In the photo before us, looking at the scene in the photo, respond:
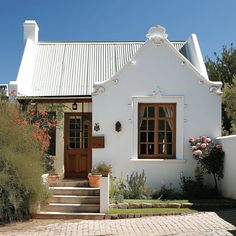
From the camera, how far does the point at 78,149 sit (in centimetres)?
1628

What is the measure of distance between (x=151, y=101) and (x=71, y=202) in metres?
4.60

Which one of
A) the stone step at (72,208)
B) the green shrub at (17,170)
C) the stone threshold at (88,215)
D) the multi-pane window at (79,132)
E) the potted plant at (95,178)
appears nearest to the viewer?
the green shrub at (17,170)

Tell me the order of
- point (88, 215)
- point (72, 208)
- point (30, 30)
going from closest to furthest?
1. point (88, 215)
2. point (72, 208)
3. point (30, 30)

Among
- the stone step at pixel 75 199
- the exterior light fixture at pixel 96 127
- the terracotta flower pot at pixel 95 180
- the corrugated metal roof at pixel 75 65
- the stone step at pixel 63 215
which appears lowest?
the stone step at pixel 63 215

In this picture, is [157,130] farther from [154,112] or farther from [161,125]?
[154,112]

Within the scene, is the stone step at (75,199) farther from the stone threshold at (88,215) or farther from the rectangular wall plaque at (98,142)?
the rectangular wall plaque at (98,142)

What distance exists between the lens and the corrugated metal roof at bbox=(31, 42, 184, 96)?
55.6ft

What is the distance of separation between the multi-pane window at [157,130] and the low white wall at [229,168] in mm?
1899

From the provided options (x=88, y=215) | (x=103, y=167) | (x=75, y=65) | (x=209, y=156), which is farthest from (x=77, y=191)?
(x=75, y=65)

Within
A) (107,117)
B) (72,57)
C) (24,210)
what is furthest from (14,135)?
(72,57)

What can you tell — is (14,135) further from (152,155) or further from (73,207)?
(152,155)

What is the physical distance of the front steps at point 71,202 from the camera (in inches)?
472

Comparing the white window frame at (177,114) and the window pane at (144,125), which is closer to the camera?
the white window frame at (177,114)

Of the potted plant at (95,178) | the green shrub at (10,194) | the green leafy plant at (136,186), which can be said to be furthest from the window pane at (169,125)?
the green shrub at (10,194)
